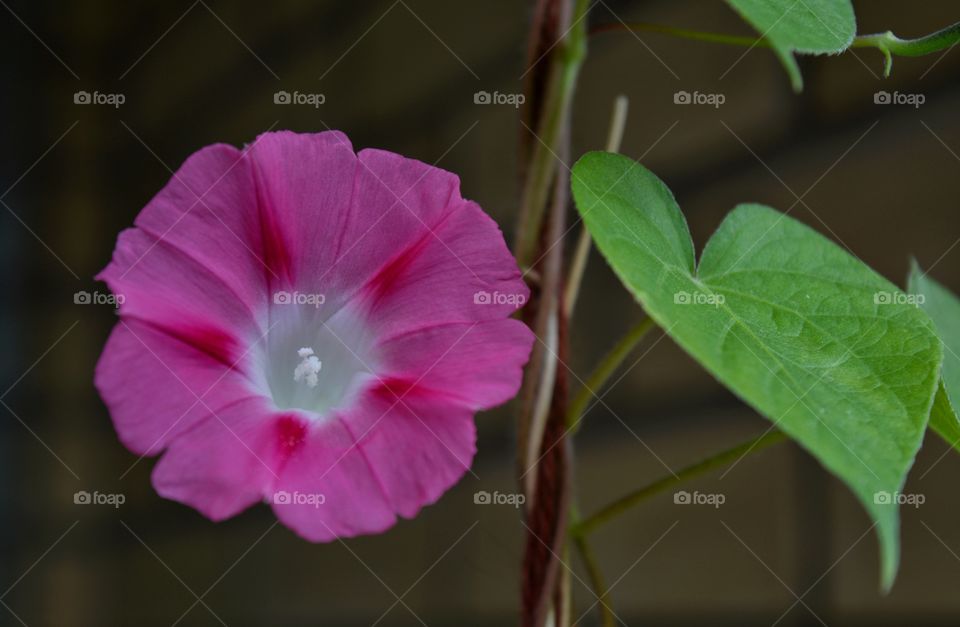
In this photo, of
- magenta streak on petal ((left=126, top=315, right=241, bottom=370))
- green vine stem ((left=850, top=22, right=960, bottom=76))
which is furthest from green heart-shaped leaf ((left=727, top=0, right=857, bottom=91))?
magenta streak on petal ((left=126, top=315, right=241, bottom=370))

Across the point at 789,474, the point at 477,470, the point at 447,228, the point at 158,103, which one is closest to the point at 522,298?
the point at 447,228

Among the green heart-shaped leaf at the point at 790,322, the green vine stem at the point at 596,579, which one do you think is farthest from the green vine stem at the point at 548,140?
the green vine stem at the point at 596,579

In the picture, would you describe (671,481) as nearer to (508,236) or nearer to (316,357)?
(316,357)

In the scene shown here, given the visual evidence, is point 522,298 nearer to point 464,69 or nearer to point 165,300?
point 165,300

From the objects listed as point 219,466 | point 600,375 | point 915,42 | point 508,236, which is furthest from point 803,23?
point 508,236

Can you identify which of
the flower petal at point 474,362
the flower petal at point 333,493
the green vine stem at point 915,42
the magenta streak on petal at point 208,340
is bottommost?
the flower petal at point 333,493

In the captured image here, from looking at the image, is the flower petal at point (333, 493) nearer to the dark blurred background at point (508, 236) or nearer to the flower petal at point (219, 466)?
the flower petal at point (219, 466)

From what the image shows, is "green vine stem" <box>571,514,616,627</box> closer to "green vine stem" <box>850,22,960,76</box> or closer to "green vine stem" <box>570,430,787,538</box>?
"green vine stem" <box>570,430,787,538</box>
